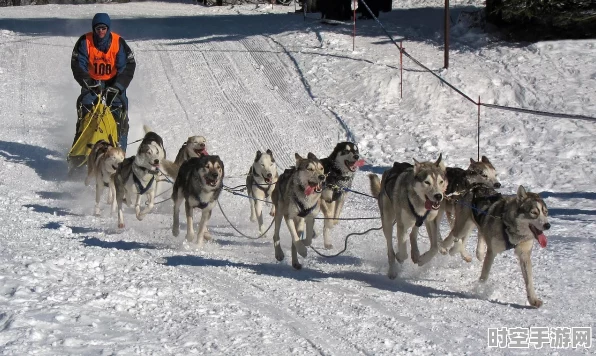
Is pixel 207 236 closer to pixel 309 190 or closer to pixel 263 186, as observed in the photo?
pixel 263 186

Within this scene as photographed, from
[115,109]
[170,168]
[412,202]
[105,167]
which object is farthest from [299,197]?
[115,109]

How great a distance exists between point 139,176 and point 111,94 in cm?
209

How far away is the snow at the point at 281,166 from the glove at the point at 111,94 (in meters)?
1.07

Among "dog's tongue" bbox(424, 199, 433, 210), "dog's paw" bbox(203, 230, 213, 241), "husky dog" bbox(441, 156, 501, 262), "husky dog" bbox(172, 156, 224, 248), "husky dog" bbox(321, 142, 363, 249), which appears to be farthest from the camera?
"husky dog" bbox(321, 142, 363, 249)

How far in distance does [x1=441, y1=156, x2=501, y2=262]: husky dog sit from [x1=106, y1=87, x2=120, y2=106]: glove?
4265 mm

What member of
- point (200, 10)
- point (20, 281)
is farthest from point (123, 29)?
point (20, 281)

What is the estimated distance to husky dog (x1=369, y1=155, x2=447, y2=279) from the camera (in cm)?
598

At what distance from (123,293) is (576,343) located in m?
2.76

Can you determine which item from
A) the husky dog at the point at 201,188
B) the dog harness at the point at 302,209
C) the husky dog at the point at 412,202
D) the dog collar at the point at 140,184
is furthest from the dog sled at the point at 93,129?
the husky dog at the point at 412,202

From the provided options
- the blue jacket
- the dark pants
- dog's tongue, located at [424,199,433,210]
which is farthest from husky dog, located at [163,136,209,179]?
dog's tongue, located at [424,199,433,210]

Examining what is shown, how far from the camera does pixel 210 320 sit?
496cm

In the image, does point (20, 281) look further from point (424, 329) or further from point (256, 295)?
point (424, 329)

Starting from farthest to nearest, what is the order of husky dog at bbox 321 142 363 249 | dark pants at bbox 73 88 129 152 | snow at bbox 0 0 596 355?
dark pants at bbox 73 88 129 152
husky dog at bbox 321 142 363 249
snow at bbox 0 0 596 355

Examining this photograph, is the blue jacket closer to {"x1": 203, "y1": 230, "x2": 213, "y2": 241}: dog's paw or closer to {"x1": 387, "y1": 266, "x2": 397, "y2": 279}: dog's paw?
{"x1": 203, "y1": 230, "x2": 213, "y2": 241}: dog's paw
